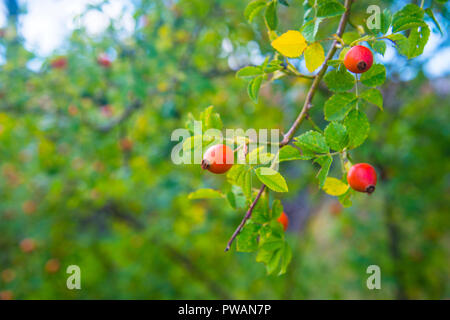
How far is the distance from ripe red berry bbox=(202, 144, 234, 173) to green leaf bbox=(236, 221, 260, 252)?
15 centimetres

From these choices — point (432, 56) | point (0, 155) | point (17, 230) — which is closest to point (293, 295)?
point (432, 56)

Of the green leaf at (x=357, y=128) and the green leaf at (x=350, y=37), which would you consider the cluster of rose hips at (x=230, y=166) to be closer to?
the green leaf at (x=357, y=128)

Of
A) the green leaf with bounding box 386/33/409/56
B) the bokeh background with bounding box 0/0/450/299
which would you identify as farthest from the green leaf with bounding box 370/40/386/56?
the bokeh background with bounding box 0/0/450/299

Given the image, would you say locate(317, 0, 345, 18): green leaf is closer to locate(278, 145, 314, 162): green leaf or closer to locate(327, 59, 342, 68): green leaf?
locate(327, 59, 342, 68): green leaf

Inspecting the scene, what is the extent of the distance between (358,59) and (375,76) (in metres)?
0.09

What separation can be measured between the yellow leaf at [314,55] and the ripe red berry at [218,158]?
10.5 inches

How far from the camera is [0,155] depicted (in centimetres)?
326

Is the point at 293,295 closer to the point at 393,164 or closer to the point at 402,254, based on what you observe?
the point at 402,254

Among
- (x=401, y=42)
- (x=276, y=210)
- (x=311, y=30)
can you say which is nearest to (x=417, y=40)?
(x=401, y=42)

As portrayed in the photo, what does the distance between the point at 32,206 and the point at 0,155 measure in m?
0.61

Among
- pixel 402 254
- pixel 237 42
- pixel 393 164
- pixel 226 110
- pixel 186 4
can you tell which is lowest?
pixel 402 254

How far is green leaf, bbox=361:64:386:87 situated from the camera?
0.71 m
